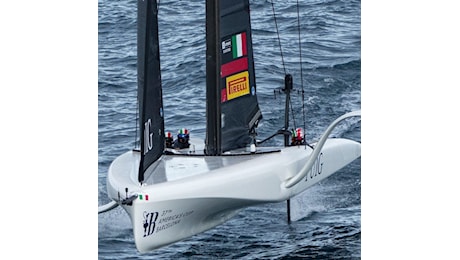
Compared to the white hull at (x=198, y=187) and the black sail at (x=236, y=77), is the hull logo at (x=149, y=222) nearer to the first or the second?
the white hull at (x=198, y=187)

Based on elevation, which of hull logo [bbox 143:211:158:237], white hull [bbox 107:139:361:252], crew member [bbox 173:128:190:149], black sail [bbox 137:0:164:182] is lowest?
hull logo [bbox 143:211:158:237]

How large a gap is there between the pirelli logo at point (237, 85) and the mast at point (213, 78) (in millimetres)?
146

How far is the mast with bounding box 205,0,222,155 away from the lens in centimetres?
965

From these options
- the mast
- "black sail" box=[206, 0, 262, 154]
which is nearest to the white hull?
the mast

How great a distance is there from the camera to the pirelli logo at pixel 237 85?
32.3ft

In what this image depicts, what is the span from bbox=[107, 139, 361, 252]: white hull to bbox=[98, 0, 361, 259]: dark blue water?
0.42 metres

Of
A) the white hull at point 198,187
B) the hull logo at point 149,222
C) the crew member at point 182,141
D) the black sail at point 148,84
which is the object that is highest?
the black sail at point 148,84

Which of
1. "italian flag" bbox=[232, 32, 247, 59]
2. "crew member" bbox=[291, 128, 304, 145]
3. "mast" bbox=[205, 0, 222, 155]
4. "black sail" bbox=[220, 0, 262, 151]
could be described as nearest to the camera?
"mast" bbox=[205, 0, 222, 155]

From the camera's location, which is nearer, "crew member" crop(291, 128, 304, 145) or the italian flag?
the italian flag

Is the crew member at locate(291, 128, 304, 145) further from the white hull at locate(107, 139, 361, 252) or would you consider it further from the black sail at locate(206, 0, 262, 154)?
the black sail at locate(206, 0, 262, 154)

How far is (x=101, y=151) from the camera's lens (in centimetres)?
1052

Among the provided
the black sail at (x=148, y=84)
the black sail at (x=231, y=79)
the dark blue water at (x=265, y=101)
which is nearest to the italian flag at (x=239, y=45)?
the black sail at (x=231, y=79)

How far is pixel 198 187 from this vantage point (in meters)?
8.84
